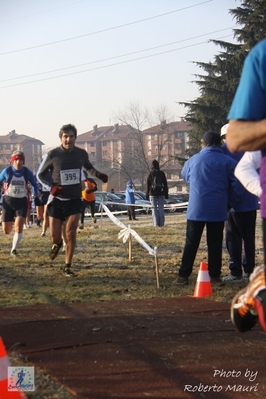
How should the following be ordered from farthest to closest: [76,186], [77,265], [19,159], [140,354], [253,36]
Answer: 1. [253,36]
2. [19,159]
3. [77,265]
4. [76,186]
5. [140,354]

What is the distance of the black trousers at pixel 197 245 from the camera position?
963cm

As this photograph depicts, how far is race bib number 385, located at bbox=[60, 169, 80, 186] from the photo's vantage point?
35.0ft

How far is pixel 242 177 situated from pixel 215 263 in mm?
5114

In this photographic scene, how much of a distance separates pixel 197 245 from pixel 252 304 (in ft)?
20.6

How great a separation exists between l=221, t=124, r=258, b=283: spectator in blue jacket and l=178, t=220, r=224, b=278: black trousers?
259mm

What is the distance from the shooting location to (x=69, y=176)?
10.7 meters

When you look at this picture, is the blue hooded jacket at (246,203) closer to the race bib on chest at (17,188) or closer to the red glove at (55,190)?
the red glove at (55,190)

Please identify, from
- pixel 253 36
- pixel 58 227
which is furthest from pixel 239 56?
pixel 58 227

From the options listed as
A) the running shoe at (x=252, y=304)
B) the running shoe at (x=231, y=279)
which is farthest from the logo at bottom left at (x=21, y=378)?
the running shoe at (x=231, y=279)

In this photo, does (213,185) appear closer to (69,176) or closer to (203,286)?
(203,286)

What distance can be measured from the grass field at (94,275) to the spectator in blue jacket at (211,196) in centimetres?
43

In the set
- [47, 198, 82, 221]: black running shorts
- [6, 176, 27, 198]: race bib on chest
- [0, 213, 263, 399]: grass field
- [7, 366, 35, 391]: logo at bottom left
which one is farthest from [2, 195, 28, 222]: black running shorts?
[7, 366, 35, 391]: logo at bottom left

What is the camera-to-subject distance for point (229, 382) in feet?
15.9

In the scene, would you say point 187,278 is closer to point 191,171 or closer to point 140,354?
point 191,171
